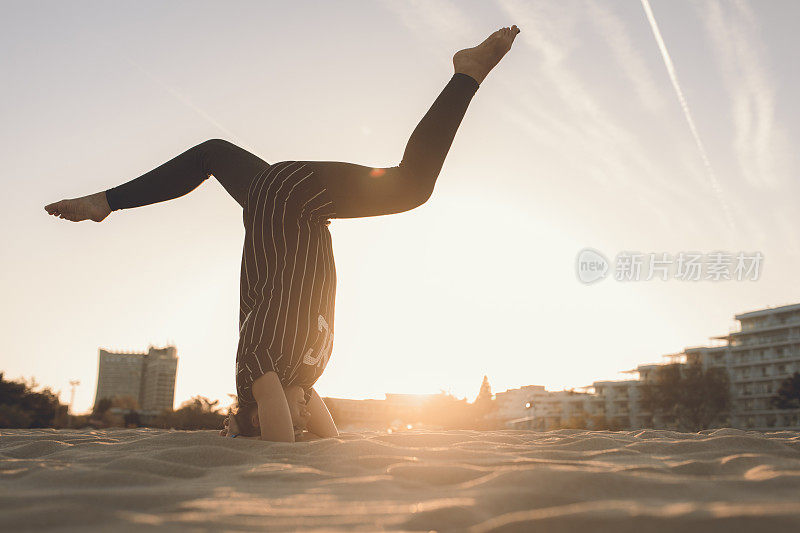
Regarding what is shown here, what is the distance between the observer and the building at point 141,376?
7344 cm

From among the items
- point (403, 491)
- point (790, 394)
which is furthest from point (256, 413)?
point (790, 394)

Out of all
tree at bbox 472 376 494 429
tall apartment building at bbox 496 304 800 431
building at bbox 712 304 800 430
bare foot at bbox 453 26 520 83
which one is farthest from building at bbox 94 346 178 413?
bare foot at bbox 453 26 520 83

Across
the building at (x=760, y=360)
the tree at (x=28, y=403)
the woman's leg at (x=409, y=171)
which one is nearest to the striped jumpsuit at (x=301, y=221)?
the woman's leg at (x=409, y=171)

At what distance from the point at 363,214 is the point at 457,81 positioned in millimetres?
728

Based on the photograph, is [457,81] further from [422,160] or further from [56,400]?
[56,400]

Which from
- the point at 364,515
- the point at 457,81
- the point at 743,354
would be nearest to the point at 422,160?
the point at 457,81

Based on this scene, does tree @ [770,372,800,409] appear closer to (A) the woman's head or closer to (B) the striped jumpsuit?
(A) the woman's head

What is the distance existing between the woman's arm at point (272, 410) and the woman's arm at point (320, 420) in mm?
517

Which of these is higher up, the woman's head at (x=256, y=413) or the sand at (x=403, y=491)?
the woman's head at (x=256, y=413)

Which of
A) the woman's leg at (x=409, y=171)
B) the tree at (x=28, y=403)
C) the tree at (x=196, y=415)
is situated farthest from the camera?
the tree at (x=196, y=415)

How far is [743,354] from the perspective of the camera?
56.0 metres

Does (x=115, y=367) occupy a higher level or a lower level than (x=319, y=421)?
higher

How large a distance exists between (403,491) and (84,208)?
2.53 meters

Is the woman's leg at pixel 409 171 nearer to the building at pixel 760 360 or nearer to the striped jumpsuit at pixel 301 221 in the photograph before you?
the striped jumpsuit at pixel 301 221
